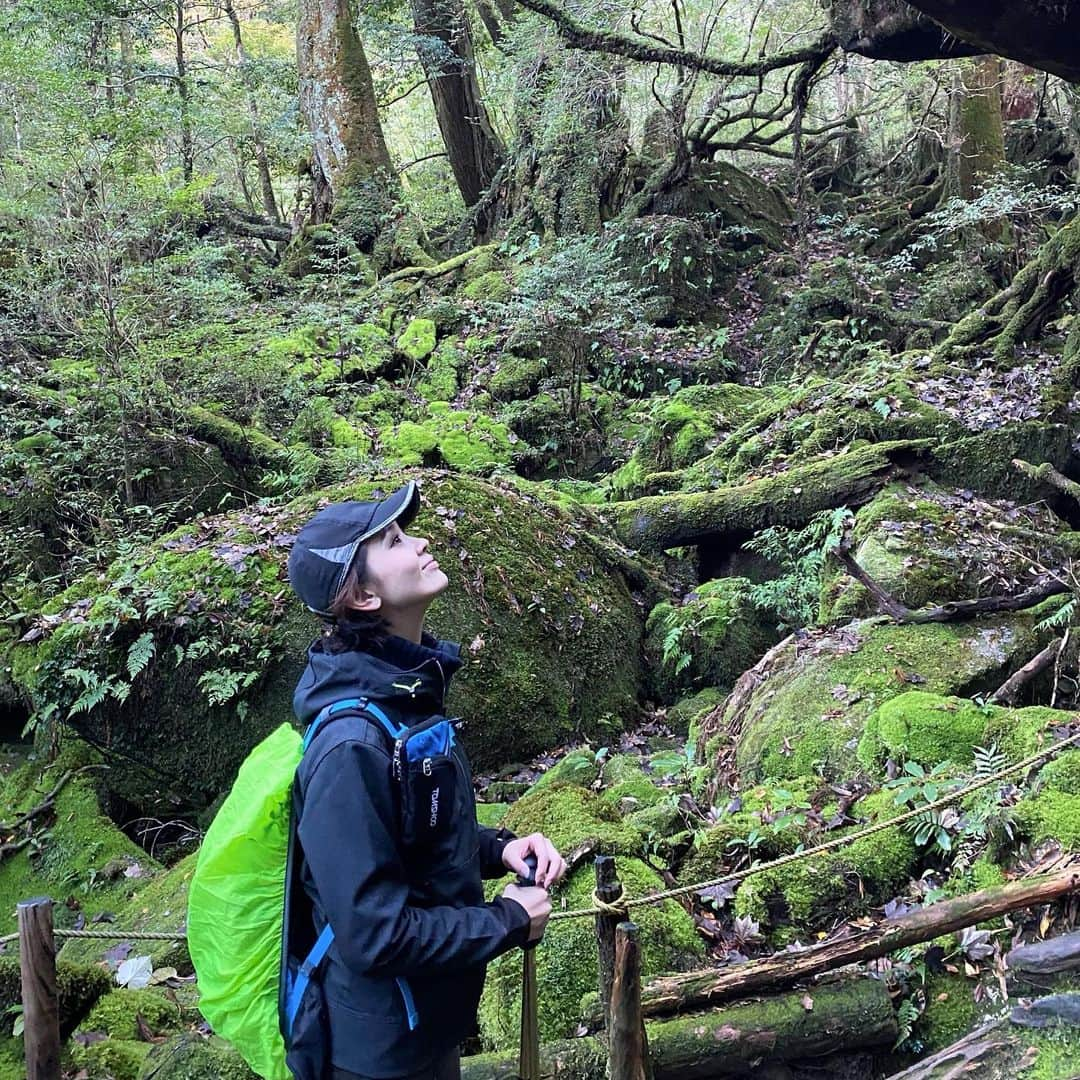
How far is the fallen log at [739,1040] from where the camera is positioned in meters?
2.84

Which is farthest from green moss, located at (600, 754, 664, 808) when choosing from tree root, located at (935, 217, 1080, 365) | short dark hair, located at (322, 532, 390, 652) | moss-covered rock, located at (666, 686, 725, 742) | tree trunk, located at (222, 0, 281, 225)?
tree trunk, located at (222, 0, 281, 225)

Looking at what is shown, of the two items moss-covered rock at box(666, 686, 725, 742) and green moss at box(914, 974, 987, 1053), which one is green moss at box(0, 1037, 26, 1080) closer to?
green moss at box(914, 974, 987, 1053)

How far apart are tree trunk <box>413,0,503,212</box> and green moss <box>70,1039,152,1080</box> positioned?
15.9m

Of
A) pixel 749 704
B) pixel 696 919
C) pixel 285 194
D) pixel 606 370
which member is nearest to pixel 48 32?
pixel 285 194

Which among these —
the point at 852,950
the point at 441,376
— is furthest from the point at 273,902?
the point at 441,376

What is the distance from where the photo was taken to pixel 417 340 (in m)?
13.2

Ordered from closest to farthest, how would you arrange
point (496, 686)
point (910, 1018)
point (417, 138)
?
→ point (910, 1018)
point (496, 686)
point (417, 138)

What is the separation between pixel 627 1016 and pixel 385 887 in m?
1.00

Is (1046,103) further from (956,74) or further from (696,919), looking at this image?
(696,919)

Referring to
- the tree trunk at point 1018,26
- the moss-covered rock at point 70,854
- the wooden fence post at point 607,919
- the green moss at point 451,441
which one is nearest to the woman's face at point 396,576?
the wooden fence post at point 607,919

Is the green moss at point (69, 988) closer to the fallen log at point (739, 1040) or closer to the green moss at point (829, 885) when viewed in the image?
the fallen log at point (739, 1040)

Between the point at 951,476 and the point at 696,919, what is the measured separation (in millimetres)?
5598

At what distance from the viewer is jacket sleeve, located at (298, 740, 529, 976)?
186 centimetres

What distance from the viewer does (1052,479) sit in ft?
24.4
